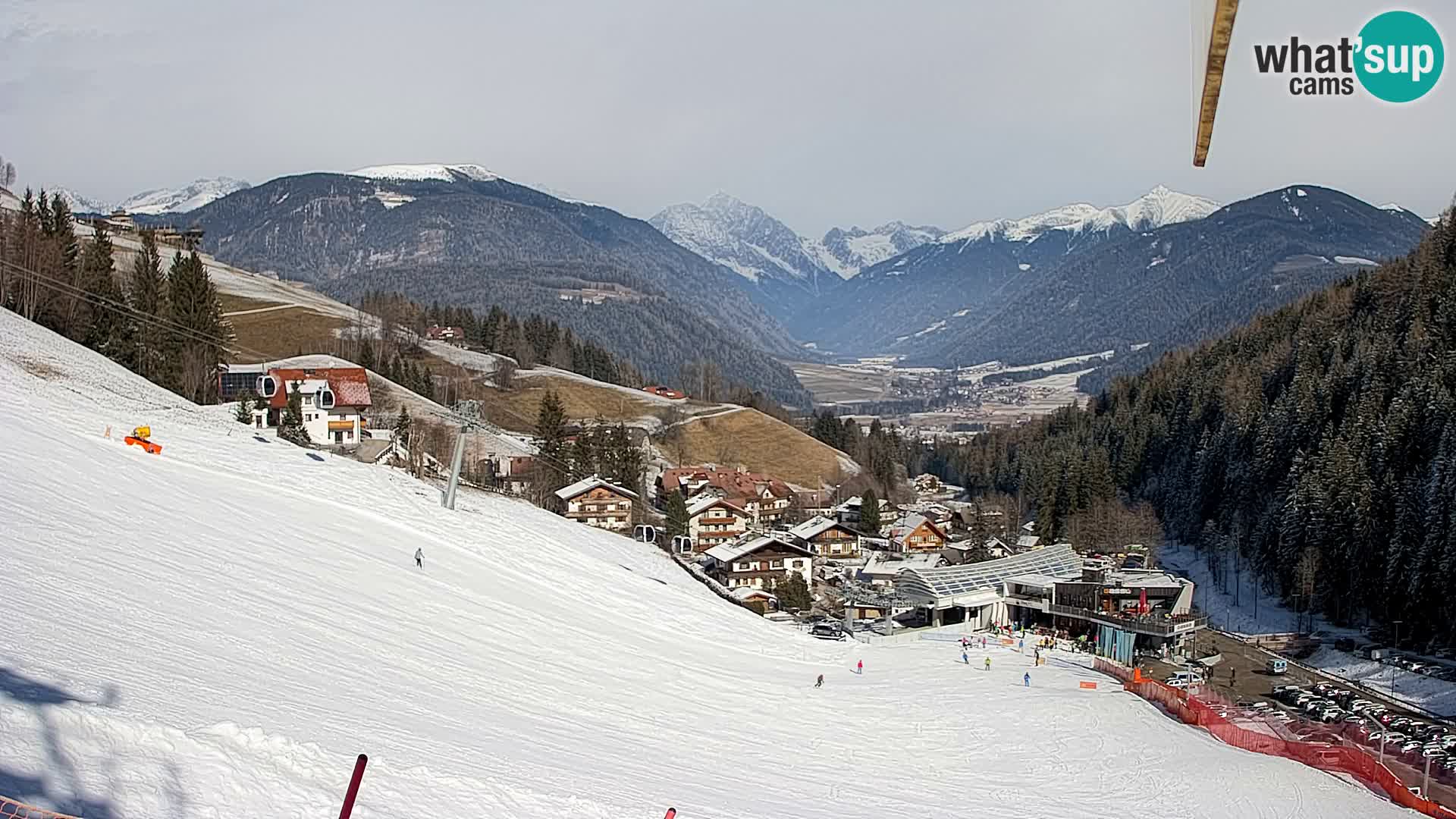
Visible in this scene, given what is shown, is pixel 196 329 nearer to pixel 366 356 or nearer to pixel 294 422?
pixel 294 422

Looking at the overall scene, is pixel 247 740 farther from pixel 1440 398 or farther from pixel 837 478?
pixel 837 478

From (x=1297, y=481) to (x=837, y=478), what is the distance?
46.9 m

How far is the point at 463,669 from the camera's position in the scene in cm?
1819

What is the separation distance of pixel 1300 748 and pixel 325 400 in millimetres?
46536

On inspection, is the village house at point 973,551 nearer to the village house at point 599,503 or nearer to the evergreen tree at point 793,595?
the evergreen tree at point 793,595

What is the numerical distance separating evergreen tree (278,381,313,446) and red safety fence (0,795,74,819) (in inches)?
1474

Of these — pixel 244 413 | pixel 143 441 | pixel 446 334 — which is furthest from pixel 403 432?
pixel 446 334

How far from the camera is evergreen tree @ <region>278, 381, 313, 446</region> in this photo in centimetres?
4506

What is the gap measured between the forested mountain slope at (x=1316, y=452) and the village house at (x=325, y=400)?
155 ft

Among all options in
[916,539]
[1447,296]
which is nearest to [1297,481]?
[1447,296]

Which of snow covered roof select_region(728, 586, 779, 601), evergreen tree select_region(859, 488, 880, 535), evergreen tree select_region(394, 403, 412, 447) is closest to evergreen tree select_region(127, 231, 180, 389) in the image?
evergreen tree select_region(394, 403, 412, 447)

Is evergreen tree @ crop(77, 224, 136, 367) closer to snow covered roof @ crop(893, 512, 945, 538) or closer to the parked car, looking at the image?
the parked car

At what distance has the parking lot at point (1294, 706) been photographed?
74.8 ft

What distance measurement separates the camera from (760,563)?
60719 mm
